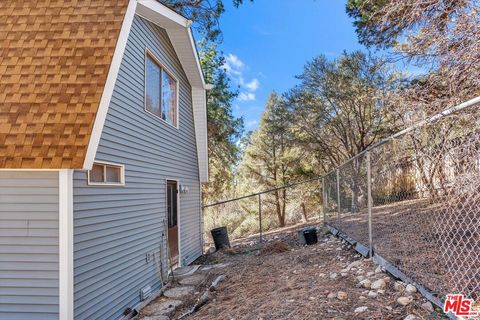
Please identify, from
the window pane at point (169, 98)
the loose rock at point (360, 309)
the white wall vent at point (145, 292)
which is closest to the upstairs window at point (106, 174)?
the white wall vent at point (145, 292)

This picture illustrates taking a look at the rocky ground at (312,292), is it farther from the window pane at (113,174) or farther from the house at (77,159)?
the window pane at (113,174)

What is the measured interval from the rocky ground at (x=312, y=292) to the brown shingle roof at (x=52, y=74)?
2.46 m

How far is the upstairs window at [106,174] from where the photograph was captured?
4.40 m

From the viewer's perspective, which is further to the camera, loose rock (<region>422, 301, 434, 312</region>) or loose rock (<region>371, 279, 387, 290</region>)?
loose rock (<region>371, 279, 387, 290</region>)

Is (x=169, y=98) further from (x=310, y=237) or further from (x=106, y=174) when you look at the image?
(x=310, y=237)

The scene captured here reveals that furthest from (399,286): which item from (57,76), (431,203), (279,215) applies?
(279,215)

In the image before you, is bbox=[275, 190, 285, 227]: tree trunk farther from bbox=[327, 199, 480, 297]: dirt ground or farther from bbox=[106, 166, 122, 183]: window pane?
bbox=[106, 166, 122, 183]: window pane

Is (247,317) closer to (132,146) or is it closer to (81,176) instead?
(81,176)

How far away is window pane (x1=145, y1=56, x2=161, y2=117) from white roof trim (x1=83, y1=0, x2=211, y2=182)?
787 millimetres

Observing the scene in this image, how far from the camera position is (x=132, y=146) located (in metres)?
5.51

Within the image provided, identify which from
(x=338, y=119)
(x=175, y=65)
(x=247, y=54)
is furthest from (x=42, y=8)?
(x=247, y=54)

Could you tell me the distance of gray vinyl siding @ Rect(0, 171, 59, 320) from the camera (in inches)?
146

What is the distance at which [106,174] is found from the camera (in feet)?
15.6

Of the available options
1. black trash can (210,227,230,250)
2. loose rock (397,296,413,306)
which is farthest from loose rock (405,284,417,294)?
black trash can (210,227,230,250)
